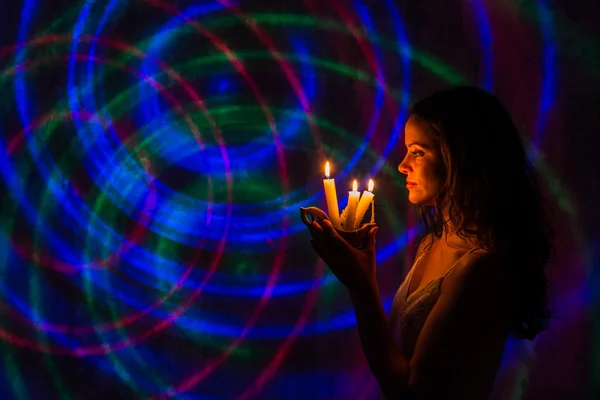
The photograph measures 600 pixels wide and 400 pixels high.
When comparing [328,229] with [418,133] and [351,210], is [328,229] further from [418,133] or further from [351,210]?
[418,133]

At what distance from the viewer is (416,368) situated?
1103 millimetres

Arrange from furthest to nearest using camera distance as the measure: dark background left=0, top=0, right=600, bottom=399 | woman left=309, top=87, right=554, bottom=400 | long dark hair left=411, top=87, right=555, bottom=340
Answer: dark background left=0, top=0, right=600, bottom=399 → long dark hair left=411, top=87, right=555, bottom=340 → woman left=309, top=87, right=554, bottom=400

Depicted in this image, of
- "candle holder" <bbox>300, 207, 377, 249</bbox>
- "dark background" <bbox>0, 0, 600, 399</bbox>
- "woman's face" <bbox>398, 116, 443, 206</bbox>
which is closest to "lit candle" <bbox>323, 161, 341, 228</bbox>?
"candle holder" <bbox>300, 207, 377, 249</bbox>

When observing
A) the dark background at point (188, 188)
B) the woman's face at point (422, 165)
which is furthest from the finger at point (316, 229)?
the dark background at point (188, 188)

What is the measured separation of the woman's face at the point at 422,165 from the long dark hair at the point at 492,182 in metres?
0.02

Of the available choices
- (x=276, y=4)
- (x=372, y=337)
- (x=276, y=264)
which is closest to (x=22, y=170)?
(x=276, y=264)

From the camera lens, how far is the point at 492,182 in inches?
47.9

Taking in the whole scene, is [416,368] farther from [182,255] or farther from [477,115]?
[182,255]

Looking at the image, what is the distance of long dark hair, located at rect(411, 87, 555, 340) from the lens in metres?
1.21

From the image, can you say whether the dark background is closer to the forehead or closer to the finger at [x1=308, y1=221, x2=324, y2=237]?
the forehead

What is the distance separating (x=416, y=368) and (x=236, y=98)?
124cm

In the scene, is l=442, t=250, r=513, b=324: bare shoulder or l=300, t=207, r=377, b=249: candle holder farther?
l=300, t=207, r=377, b=249: candle holder

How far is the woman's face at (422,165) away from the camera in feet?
4.15

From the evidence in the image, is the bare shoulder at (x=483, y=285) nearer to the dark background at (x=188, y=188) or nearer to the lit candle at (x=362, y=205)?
the lit candle at (x=362, y=205)
